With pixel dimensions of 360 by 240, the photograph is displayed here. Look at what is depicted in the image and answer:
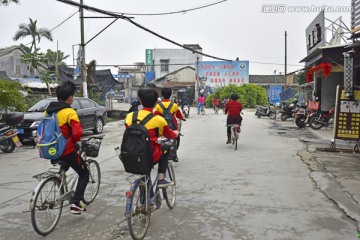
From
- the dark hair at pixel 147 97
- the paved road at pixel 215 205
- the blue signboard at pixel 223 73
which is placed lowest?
the paved road at pixel 215 205

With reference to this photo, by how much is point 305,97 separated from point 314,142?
57.8 ft

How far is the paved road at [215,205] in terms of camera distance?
13.9 feet

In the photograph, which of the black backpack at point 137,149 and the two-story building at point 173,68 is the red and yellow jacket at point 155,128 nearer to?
the black backpack at point 137,149

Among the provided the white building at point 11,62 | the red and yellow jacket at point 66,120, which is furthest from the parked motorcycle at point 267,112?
the white building at point 11,62

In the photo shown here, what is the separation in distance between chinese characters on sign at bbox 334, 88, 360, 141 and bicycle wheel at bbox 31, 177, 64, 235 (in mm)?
8287

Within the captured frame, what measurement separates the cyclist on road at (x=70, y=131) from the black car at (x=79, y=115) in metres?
7.39

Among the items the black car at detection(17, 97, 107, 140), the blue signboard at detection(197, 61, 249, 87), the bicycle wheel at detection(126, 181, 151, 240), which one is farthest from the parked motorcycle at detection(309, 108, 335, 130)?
the blue signboard at detection(197, 61, 249, 87)

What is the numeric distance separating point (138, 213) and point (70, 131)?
127 cm

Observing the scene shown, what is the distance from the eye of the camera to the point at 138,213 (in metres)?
3.90

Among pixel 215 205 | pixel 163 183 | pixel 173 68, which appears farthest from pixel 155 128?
pixel 173 68

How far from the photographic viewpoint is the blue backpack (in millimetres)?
4086

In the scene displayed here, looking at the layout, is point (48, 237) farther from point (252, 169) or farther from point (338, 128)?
point (338, 128)

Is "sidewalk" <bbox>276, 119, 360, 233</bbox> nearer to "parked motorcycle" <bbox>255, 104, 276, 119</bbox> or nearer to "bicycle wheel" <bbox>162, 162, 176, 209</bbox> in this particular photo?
"bicycle wheel" <bbox>162, 162, 176, 209</bbox>

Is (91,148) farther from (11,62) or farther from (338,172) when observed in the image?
(11,62)
